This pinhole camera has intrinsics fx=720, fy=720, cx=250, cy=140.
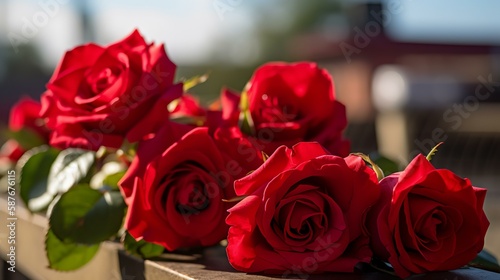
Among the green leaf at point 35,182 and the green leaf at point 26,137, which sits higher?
the green leaf at point 35,182

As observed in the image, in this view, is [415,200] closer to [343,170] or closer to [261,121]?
[343,170]

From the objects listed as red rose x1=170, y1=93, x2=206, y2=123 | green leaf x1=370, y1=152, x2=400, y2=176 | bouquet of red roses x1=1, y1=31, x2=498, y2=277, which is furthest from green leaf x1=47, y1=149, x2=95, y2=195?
green leaf x1=370, y1=152, x2=400, y2=176

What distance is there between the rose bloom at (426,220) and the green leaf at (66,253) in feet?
1.19

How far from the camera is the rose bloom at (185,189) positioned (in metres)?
0.68

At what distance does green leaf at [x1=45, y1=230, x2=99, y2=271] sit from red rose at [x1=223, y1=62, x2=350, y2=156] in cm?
23

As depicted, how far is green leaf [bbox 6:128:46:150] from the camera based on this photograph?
127 centimetres

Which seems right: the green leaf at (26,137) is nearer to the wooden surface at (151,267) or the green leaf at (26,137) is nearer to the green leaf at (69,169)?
the wooden surface at (151,267)

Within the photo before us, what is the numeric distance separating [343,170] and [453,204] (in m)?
0.09

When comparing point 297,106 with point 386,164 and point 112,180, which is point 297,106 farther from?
point 112,180

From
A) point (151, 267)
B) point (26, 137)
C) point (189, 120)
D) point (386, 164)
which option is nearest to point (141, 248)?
point (151, 267)

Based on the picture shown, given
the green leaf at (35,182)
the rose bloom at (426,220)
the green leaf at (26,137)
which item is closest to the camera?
the rose bloom at (426,220)

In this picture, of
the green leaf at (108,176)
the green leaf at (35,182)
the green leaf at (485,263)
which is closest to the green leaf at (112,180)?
the green leaf at (108,176)

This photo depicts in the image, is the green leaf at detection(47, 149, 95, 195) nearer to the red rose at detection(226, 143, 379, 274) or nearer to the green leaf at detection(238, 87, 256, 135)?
the green leaf at detection(238, 87, 256, 135)

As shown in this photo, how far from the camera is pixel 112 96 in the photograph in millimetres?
762
